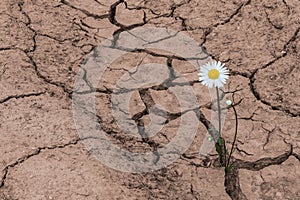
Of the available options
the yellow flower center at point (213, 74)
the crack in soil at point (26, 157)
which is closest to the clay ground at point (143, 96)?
the crack in soil at point (26, 157)

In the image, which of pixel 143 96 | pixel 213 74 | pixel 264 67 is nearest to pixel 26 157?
pixel 143 96

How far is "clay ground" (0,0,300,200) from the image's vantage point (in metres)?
2.90

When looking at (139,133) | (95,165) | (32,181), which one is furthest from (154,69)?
(32,181)

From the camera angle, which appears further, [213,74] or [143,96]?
[143,96]

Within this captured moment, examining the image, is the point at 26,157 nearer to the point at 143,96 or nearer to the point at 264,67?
the point at 143,96

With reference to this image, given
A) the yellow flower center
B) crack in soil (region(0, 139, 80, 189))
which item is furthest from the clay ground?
the yellow flower center

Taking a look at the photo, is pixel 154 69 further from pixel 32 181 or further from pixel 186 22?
pixel 32 181

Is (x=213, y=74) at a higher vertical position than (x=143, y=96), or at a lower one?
higher

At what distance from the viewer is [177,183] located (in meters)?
2.91

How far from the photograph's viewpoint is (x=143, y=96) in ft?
11.0

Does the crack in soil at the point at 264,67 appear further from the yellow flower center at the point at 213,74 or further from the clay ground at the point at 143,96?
the yellow flower center at the point at 213,74

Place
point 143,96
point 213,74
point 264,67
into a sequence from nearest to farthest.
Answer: point 213,74 < point 143,96 < point 264,67

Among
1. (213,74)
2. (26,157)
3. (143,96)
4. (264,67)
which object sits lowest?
(26,157)

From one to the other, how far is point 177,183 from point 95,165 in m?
0.44
